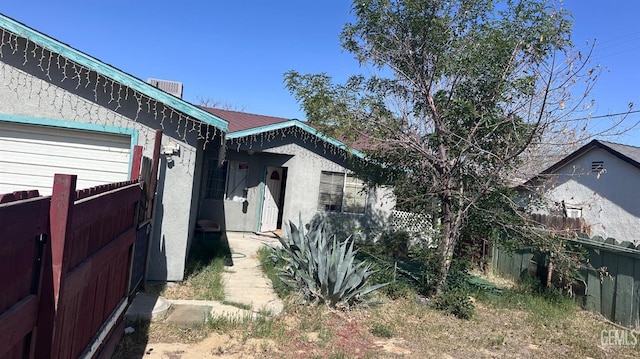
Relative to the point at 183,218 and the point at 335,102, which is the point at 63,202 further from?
the point at 335,102

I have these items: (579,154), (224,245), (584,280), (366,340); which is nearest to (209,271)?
(224,245)

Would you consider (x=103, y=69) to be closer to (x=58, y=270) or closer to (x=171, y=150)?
(x=171, y=150)

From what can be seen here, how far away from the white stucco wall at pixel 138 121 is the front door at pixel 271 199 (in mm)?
6271

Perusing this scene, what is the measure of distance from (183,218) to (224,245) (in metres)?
3.59

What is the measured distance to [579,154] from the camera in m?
12.8

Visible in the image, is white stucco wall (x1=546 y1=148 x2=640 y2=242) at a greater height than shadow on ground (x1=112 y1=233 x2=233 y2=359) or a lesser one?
greater

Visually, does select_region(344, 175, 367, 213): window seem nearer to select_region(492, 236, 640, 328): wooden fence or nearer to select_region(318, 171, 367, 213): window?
select_region(318, 171, 367, 213): window

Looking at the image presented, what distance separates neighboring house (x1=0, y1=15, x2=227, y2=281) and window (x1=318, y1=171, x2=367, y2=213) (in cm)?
595

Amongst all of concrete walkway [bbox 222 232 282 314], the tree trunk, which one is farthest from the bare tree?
concrete walkway [bbox 222 232 282 314]

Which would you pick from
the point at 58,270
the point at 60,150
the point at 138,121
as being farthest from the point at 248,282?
the point at 58,270

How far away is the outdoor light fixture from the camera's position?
6406mm

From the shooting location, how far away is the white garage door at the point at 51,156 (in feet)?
19.7

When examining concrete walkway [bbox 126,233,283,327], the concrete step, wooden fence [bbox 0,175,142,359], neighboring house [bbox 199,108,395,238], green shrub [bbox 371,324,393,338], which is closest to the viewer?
wooden fence [bbox 0,175,142,359]

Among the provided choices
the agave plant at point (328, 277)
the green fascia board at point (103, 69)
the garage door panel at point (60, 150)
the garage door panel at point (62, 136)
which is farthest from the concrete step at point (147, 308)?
the green fascia board at point (103, 69)
